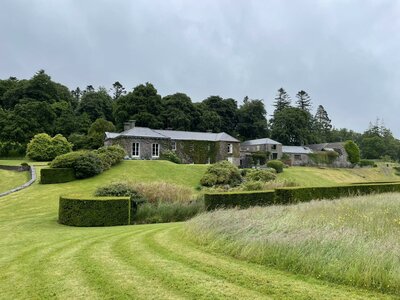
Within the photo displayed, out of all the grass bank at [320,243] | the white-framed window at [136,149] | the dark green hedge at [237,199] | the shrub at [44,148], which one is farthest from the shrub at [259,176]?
the shrub at [44,148]

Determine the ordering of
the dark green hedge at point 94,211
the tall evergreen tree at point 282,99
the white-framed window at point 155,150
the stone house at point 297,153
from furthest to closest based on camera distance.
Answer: the tall evergreen tree at point 282,99
the stone house at point 297,153
the white-framed window at point 155,150
the dark green hedge at point 94,211

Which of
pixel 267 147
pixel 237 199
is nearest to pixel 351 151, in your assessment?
pixel 267 147

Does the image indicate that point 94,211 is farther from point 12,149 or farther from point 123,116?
point 123,116

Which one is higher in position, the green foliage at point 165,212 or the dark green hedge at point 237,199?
the dark green hedge at point 237,199

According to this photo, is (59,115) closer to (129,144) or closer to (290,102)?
(129,144)

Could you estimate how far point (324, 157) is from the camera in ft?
190

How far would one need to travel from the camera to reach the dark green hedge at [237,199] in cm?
1380

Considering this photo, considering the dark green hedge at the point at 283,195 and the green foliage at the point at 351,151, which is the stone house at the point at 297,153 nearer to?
the green foliage at the point at 351,151

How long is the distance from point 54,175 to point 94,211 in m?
12.5

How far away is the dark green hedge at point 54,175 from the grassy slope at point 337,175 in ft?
65.5

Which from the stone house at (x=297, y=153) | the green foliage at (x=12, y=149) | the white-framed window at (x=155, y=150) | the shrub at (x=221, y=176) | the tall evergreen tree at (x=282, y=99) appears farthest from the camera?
the tall evergreen tree at (x=282, y=99)

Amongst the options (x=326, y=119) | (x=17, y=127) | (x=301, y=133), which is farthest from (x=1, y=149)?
(x=326, y=119)

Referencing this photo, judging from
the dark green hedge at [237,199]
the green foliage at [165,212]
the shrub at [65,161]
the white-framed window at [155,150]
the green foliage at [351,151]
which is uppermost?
the green foliage at [351,151]

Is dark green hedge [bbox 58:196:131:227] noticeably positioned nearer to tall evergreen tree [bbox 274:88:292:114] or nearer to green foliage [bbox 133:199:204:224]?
green foliage [bbox 133:199:204:224]
